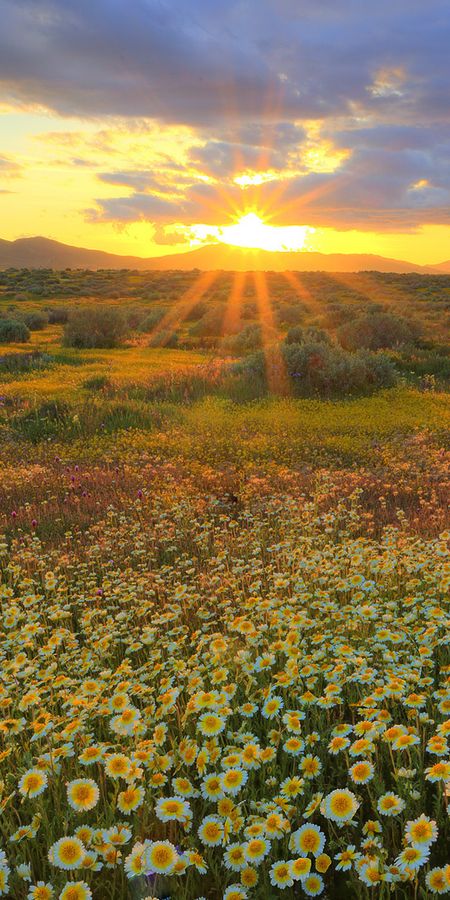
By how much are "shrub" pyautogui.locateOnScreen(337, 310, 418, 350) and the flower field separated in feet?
55.4

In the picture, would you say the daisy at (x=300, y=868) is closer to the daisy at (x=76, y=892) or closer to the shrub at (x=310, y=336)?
the daisy at (x=76, y=892)

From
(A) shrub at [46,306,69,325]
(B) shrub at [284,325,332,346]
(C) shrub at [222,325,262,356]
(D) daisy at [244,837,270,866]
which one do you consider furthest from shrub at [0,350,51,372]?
(D) daisy at [244,837,270,866]

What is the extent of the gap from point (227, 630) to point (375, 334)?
2147 centimetres

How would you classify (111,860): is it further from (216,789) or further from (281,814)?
(281,814)

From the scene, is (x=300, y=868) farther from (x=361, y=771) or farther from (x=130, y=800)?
(x=130, y=800)

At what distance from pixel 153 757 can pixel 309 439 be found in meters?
9.13

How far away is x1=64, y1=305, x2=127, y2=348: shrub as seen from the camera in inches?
1089

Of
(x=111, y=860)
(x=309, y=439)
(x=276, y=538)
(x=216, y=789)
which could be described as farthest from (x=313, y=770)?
(x=309, y=439)

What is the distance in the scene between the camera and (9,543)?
7.62 m

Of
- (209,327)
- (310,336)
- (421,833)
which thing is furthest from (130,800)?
(209,327)

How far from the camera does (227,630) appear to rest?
4.66 metres

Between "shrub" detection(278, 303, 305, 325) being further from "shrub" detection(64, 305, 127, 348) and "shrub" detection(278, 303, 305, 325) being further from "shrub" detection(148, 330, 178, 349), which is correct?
"shrub" detection(64, 305, 127, 348)

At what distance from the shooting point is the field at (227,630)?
2.43m

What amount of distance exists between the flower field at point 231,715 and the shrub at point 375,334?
16887 mm
